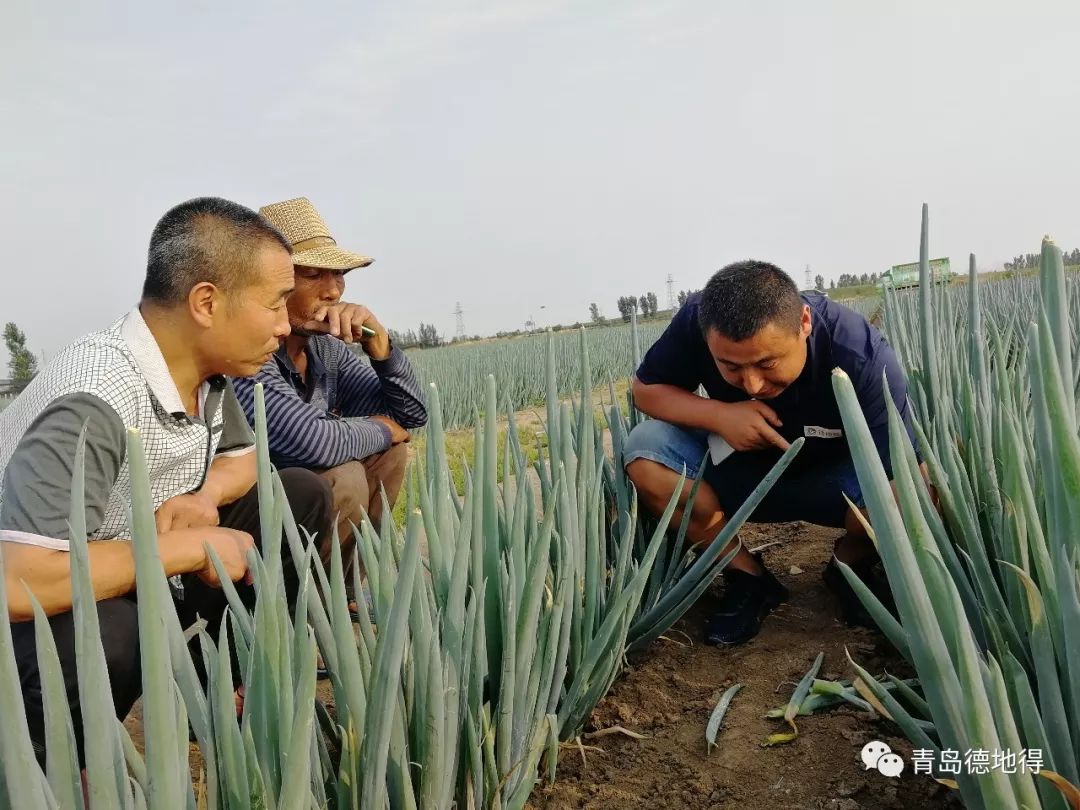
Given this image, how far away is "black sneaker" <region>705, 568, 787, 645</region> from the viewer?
1640mm

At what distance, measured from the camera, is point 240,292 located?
Result: 4.43ft

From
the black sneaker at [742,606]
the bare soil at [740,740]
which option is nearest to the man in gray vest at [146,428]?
the bare soil at [740,740]

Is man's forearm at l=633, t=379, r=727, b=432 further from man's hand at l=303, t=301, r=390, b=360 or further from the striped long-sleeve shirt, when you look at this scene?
man's hand at l=303, t=301, r=390, b=360

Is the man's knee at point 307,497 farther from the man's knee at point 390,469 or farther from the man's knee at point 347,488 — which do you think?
the man's knee at point 390,469

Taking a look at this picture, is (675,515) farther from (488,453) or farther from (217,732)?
(217,732)

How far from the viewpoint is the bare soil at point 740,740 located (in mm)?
1112

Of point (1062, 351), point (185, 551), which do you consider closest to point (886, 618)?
point (1062, 351)

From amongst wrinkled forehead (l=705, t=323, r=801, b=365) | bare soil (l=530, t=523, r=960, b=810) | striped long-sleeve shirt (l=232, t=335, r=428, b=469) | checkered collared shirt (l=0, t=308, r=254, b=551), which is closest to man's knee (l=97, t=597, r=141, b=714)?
checkered collared shirt (l=0, t=308, r=254, b=551)

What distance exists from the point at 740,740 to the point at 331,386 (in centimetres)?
158

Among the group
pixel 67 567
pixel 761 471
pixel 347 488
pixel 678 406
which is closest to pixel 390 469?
pixel 347 488

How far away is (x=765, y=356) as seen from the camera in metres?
1.57

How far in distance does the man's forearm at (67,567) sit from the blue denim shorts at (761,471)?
3.10ft

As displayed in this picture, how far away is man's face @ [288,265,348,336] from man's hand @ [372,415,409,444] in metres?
0.36

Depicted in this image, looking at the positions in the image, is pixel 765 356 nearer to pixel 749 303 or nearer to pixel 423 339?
pixel 749 303
